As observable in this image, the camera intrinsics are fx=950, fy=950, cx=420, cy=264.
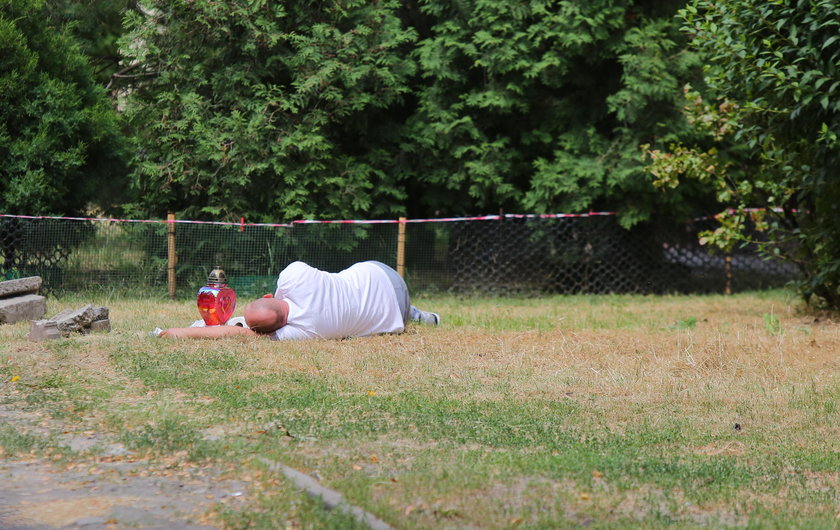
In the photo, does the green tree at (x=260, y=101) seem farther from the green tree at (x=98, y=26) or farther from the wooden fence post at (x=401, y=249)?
the green tree at (x=98, y=26)

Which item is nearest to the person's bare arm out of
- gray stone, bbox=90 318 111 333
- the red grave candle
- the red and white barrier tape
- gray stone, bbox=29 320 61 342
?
the red grave candle

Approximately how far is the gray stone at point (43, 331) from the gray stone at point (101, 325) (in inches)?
23.9

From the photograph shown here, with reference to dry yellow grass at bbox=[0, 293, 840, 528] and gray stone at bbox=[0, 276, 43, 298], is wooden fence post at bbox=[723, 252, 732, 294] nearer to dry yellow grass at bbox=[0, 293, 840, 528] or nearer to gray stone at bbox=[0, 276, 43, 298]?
dry yellow grass at bbox=[0, 293, 840, 528]

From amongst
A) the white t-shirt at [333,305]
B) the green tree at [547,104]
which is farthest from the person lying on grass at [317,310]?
the green tree at [547,104]

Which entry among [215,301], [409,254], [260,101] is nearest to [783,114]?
[409,254]

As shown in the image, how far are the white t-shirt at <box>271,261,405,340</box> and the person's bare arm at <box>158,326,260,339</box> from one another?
0.34 metres

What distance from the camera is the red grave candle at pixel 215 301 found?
964 cm

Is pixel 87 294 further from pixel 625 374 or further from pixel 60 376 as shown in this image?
pixel 625 374

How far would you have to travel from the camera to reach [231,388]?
23.2 ft

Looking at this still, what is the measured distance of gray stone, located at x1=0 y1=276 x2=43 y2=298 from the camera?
10539 millimetres

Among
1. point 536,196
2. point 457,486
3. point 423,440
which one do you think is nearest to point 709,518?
point 457,486

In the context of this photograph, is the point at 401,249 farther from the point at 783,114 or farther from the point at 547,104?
the point at 783,114

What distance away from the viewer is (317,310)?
9.40 m

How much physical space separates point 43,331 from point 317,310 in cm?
257
